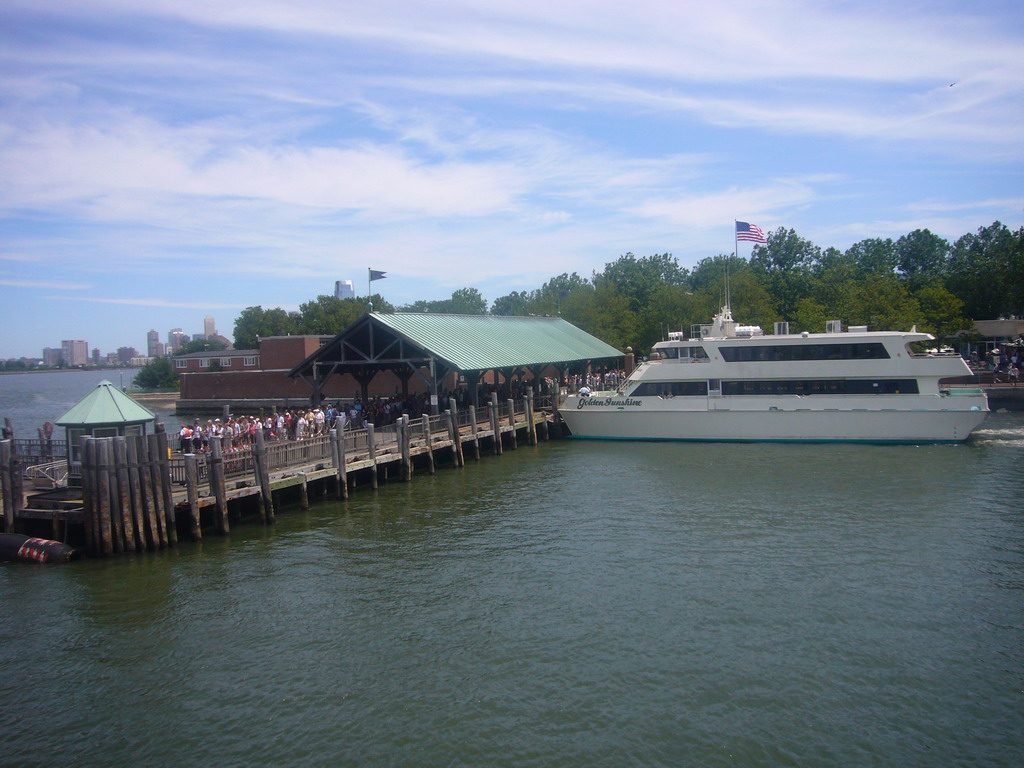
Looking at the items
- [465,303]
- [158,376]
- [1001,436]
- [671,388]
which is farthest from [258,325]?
[1001,436]

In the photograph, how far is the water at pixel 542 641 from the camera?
9.33 meters

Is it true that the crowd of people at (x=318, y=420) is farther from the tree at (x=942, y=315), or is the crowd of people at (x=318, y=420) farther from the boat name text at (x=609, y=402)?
the tree at (x=942, y=315)

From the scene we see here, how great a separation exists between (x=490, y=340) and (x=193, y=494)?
18.9m

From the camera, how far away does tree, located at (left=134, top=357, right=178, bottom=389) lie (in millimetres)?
86438

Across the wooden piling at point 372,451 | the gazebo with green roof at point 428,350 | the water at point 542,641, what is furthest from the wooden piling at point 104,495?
the gazebo with green roof at point 428,350

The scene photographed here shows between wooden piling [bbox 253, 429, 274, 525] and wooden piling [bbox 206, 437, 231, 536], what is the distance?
1.04 m

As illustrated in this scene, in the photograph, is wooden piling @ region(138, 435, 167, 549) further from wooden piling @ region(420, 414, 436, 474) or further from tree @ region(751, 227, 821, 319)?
tree @ region(751, 227, 821, 319)

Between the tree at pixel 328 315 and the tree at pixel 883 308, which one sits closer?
the tree at pixel 883 308

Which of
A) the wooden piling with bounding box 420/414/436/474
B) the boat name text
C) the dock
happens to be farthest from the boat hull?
the dock

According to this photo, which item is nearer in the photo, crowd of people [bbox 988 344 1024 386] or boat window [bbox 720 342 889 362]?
boat window [bbox 720 342 889 362]

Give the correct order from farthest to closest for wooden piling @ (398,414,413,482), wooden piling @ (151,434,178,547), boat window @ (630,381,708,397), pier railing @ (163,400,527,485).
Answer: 1. boat window @ (630,381,708,397)
2. wooden piling @ (398,414,413,482)
3. pier railing @ (163,400,527,485)
4. wooden piling @ (151,434,178,547)

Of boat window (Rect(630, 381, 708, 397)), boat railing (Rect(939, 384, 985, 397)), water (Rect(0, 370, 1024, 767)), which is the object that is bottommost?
water (Rect(0, 370, 1024, 767))

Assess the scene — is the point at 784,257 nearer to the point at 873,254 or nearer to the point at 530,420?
the point at 873,254

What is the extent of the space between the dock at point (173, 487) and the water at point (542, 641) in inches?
31.5
